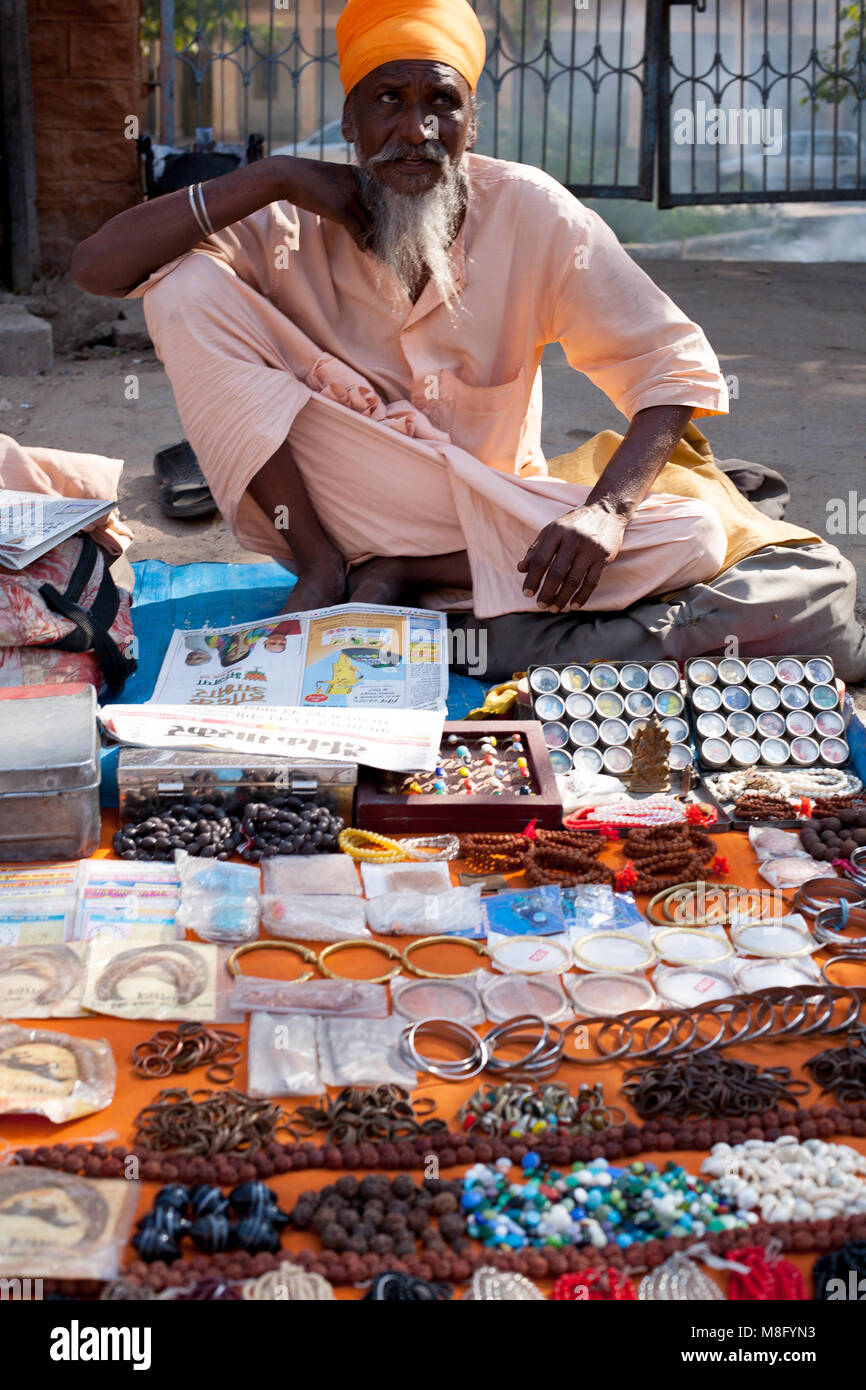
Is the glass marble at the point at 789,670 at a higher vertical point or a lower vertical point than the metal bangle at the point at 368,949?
higher

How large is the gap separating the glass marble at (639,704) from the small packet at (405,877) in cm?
80

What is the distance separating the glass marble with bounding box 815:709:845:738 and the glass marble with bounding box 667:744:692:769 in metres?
0.36

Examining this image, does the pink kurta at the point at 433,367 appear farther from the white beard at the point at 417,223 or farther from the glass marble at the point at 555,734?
the glass marble at the point at 555,734

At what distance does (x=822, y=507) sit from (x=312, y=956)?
133 inches

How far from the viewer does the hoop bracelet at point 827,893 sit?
104 inches

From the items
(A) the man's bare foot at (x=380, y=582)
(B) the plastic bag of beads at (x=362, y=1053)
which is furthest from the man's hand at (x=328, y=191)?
(B) the plastic bag of beads at (x=362, y=1053)

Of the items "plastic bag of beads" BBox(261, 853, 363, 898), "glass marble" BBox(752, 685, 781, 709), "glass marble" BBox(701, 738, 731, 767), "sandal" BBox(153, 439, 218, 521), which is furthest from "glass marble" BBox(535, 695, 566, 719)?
"sandal" BBox(153, 439, 218, 521)

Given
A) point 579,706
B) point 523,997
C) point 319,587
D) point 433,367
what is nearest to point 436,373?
point 433,367

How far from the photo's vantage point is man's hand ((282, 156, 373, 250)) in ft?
11.6

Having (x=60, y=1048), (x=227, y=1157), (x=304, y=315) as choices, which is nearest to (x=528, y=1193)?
(x=227, y=1157)

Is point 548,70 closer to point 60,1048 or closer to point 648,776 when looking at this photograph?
point 648,776

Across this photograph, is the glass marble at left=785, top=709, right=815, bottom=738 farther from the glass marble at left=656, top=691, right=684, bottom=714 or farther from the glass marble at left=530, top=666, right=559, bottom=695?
the glass marble at left=530, top=666, right=559, bottom=695

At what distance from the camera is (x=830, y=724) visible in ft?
11.0

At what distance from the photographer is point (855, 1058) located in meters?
2.17
